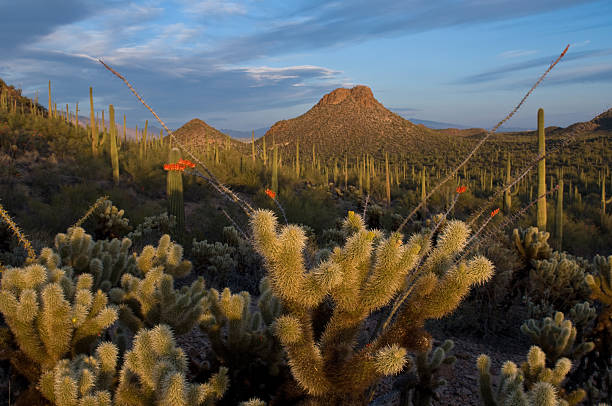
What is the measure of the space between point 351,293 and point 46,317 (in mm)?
1988

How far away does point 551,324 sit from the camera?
389 cm

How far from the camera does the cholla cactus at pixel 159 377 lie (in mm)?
2107

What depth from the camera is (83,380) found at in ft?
7.81

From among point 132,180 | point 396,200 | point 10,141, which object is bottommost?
point 396,200

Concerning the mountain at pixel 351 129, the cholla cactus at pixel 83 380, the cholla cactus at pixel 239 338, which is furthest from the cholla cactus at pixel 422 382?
the mountain at pixel 351 129

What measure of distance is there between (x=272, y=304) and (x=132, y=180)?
16.7m

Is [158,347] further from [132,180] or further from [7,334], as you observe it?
[132,180]

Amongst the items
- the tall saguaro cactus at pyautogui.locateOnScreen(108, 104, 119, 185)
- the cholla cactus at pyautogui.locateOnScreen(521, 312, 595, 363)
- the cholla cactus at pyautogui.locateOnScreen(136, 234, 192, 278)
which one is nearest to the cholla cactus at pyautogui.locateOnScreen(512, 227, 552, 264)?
the cholla cactus at pyautogui.locateOnScreen(521, 312, 595, 363)

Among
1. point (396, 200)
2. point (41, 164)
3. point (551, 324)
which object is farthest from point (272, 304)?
point (396, 200)

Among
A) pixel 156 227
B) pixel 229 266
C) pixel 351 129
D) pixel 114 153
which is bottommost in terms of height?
pixel 229 266

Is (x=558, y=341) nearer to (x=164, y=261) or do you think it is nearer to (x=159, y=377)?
(x=159, y=377)

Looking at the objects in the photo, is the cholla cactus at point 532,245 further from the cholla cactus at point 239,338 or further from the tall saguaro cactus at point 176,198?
the tall saguaro cactus at point 176,198

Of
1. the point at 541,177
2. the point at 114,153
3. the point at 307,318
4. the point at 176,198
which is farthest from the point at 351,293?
the point at 114,153

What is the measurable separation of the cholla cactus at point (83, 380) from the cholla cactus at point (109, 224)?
6728 mm
